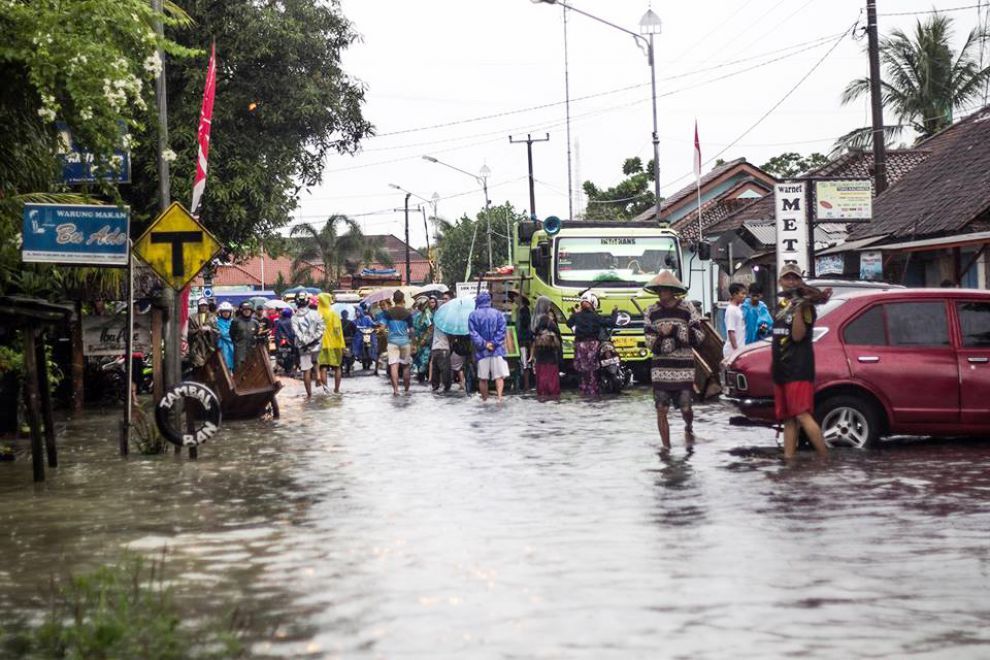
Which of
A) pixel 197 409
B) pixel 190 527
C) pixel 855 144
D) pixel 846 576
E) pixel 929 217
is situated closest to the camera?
pixel 846 576

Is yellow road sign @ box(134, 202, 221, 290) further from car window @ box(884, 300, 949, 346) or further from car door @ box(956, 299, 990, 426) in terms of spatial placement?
car door @ box(956, 299, 990, 426)

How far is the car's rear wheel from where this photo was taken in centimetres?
1506

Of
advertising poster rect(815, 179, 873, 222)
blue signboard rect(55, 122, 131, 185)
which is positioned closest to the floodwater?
blue signboard rect(55, 122, 131, 185)

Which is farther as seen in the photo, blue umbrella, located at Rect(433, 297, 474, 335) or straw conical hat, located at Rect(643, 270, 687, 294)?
blue umbrella, located at Rect(433, 297, 474, 335)

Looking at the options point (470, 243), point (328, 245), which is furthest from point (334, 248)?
point (470, 243)

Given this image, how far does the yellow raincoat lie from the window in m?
15.3

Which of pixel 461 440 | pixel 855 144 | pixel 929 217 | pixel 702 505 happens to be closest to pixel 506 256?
pixel 855 144

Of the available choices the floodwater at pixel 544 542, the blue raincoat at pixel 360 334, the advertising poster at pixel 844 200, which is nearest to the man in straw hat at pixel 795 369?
the floodwater at pixel 544 542

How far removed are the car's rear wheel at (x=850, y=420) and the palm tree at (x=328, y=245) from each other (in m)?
77.0

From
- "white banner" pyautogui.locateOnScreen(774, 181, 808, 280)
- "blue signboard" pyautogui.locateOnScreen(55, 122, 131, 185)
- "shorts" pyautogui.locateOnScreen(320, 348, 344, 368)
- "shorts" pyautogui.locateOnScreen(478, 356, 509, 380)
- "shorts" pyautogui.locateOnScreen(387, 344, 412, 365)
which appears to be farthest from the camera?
"shorts" pyautogui.locateOnScreen(320, 348, 344, 368)

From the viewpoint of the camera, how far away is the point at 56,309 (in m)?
14.5

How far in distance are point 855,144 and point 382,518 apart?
36.0 meters

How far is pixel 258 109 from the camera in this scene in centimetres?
3117

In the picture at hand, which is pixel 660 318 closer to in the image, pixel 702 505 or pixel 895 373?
pixel 895 373
